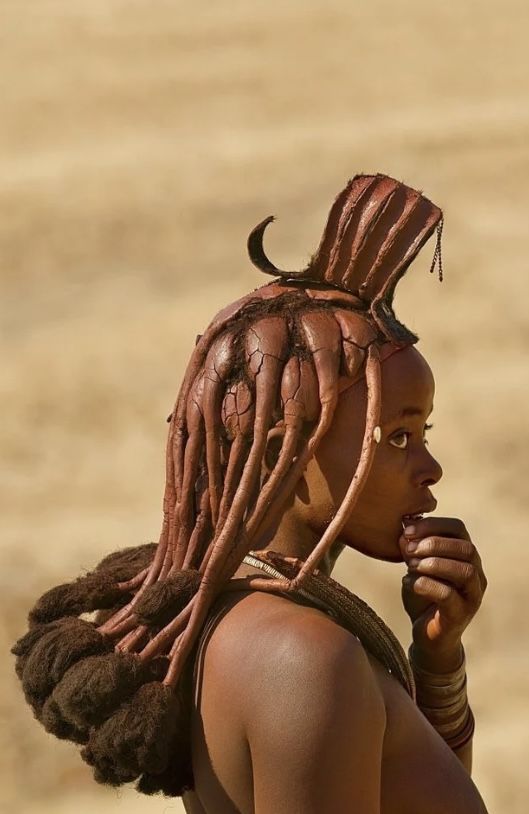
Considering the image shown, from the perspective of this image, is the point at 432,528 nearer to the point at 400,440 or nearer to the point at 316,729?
the point at 400,440

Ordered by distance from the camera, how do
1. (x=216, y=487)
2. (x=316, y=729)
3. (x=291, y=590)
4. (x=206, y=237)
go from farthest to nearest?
(x=206, y=237) → (x=216, y=487) → (x=291, y=590) → (x=316, y=729)

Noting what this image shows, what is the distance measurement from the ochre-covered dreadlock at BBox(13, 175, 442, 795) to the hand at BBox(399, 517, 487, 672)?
22 centimetres

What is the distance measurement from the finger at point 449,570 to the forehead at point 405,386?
0.31 m

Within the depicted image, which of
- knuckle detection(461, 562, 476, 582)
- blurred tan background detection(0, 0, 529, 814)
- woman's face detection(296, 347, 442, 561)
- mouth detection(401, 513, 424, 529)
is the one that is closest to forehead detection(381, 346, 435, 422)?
woman's face detection(296, 347, 442, 561)

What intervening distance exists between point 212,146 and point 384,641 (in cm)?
903

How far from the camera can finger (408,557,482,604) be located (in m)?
3.51

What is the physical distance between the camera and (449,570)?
3.51 meters

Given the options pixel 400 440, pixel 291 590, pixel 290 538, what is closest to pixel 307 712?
pixel 291 590

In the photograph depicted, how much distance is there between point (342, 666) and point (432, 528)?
1.60 ft

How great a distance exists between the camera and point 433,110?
41.3ft

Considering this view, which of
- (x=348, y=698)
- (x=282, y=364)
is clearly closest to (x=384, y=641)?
(x=348, y=698)

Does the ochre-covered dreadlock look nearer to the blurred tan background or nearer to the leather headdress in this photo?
the leather headdress

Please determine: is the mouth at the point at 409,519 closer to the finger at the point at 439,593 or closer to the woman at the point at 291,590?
the woman at the point at 291,590

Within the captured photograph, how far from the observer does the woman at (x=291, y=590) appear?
3.18 meters
